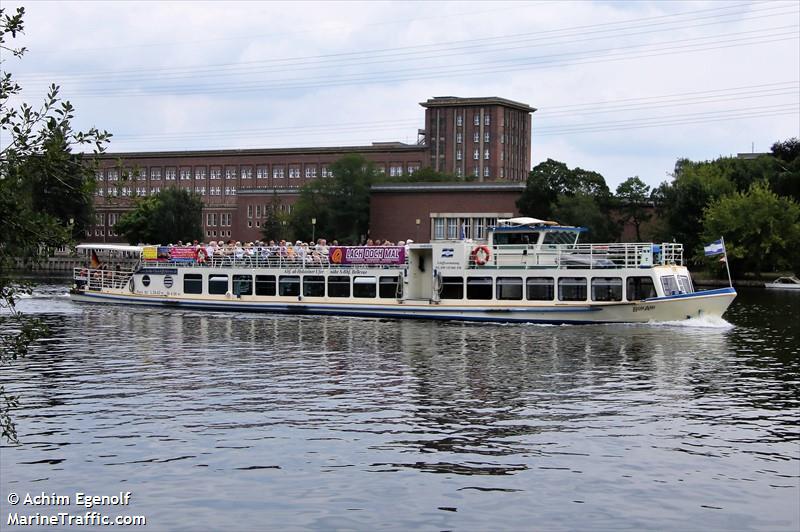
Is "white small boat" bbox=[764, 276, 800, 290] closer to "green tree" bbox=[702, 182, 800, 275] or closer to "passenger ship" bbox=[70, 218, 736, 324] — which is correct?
"green tree" bbox=[702, 182, 800, 275]

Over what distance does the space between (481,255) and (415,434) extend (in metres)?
29.6

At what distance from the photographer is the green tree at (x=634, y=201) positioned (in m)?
119

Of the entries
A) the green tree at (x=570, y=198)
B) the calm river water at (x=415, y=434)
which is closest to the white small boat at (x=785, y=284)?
the green tree at (x=570, y=198)

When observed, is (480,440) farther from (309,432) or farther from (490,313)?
(490,313)

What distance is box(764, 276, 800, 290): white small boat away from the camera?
9704 centimetres

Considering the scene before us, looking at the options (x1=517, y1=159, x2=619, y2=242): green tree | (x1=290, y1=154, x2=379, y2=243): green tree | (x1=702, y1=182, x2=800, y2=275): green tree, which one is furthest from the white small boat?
(x1=290, y1=154, x2=379, y2=243): green tree

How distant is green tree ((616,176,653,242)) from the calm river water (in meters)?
78.8

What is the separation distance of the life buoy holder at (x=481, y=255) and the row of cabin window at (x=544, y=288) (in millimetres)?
878

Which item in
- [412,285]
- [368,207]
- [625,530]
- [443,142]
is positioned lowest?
[625,530]

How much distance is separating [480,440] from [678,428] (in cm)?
517

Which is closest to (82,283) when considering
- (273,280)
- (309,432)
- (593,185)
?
(273,280)

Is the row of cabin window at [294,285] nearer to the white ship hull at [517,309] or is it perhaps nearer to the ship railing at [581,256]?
the white ship hull at [517,309]

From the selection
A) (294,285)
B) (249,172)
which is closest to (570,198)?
(294,285)

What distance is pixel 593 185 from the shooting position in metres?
122
